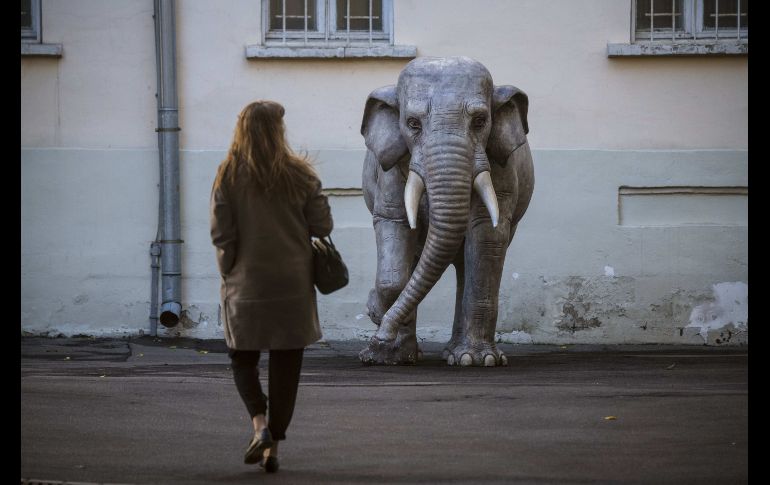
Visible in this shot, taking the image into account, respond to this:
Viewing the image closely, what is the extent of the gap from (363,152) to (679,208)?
3187 mm

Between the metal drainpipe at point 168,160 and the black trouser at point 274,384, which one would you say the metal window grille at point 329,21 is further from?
the black trouser at point 274,384

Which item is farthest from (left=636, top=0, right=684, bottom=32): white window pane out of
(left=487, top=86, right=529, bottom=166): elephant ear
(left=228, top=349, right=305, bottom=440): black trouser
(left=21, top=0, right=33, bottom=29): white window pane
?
(left=228, top=349, right=305, bottom=440): black trouser

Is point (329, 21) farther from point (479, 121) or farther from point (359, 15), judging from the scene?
point (479, 121)

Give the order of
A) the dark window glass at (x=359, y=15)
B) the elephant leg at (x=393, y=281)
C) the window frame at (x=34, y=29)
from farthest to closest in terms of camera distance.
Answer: the dark window glass at (x=359, y=15) < the window frame at (x=34, y=29) < the elephant leg at (x=393, y=281)

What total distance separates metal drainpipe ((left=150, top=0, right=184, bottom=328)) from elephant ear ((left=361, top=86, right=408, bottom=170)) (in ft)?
12.1

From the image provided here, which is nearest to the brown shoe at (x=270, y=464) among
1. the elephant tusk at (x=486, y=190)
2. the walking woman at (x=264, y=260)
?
the walking woman at (x=264, y=260)

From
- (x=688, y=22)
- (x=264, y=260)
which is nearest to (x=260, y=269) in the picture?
(x=264, y=260)

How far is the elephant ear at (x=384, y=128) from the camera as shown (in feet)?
37.8

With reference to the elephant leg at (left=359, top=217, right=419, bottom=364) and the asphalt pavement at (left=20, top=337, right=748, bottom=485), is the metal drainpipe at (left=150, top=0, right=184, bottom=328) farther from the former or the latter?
the elephant leg at (left=359, top=217, right=419, bottom=364)

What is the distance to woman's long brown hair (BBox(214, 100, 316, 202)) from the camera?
711 cm

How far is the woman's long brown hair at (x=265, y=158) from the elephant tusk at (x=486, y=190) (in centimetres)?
411

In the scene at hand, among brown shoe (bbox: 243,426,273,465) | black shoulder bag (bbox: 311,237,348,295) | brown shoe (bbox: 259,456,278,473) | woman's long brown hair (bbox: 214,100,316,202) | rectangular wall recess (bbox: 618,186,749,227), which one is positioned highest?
woman's long brown hair (bbox: 214,100,316,202)

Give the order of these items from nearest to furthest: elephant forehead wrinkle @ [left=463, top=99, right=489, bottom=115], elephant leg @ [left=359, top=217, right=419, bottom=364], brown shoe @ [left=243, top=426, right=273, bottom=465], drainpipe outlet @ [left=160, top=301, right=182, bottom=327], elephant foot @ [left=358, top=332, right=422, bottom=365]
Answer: brown shoe @ [left=243, top=426, right=273, bottom=465] < elephant forehead wrinkle @ [left=463, top=99, right=489, bottom=115] < elephant leg @ [left=359, top=217, right=419, bottom=364] < elephant foot @ [left=358, top=332, right=422, bottom=365] < drainpipe outlet @ [left=160, top=301, right=182, bottom=327]
